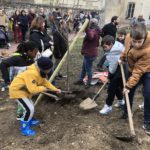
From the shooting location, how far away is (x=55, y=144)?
177 inches

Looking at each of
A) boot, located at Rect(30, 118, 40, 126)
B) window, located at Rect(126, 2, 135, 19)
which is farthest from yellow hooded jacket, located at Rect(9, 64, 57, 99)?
window, located at Rect(126, 2, 135, 19)

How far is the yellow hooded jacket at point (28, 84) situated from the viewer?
4488mm

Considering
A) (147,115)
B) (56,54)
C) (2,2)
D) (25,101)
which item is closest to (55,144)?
(25,101)

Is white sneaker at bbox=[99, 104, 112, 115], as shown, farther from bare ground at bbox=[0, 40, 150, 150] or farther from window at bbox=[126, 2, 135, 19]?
window at bbox=[126, 2, 135, 19]

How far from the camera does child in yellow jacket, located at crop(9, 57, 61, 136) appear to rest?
4.47 m

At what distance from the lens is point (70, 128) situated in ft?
16.3

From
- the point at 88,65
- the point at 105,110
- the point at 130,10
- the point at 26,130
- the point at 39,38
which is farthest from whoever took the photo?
the point at 130,10

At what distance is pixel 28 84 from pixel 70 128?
3.50ft

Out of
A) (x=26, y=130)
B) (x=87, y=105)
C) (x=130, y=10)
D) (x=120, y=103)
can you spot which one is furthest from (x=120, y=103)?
(x=130, y=10)

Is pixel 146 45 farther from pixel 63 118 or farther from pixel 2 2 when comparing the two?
pixel 2 2

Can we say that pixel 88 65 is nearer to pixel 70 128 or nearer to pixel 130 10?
pixel 70 128

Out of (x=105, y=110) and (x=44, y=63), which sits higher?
(x=44, y=63)

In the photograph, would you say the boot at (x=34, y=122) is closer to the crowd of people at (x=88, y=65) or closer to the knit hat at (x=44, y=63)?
the crowd of people at (x=88, y=65)

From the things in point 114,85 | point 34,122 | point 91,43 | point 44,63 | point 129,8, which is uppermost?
point 44,63
